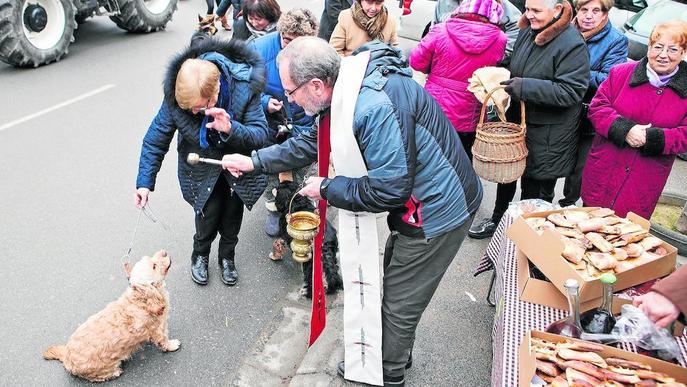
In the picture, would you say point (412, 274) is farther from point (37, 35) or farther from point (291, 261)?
point (37, 35)

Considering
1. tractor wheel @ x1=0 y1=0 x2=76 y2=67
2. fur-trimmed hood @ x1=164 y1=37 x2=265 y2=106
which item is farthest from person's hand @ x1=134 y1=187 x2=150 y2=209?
tractor wheel @ x1=0 y1=0 x2=76 y2=67

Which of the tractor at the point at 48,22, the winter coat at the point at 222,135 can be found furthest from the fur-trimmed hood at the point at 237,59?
the tractor at the point at 48,22

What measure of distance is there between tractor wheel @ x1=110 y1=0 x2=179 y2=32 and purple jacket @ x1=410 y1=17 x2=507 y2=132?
7035 millimetres

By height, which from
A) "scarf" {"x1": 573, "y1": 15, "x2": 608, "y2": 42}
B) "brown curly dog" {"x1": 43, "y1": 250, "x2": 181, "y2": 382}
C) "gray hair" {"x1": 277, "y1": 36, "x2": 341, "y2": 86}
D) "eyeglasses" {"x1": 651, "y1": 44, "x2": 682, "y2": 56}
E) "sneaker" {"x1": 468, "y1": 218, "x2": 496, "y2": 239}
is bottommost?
"sneaker" {"x1": 468, "y1": 218, "x2": 496, "y2": 239}

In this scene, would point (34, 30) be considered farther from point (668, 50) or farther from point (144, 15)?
point (668, 50)

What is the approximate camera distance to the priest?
229cm

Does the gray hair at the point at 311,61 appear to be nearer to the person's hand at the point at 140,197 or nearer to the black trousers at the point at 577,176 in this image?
the person's hand at the point at 140,197

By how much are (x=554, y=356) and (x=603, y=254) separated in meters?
0.69

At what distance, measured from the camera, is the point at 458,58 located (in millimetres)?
3979

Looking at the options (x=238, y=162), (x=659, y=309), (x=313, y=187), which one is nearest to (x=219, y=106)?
(x=238, y=162)

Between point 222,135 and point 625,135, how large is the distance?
8.20 feet

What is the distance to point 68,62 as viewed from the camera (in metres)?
8.41

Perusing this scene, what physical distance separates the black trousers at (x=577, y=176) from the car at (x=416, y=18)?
476 cm

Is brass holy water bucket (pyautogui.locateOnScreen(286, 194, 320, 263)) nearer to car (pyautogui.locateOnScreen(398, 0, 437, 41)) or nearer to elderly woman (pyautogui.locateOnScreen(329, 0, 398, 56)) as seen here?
elderly woman (pyautogui.locateOnScreen(329, 0, 398, 56))
